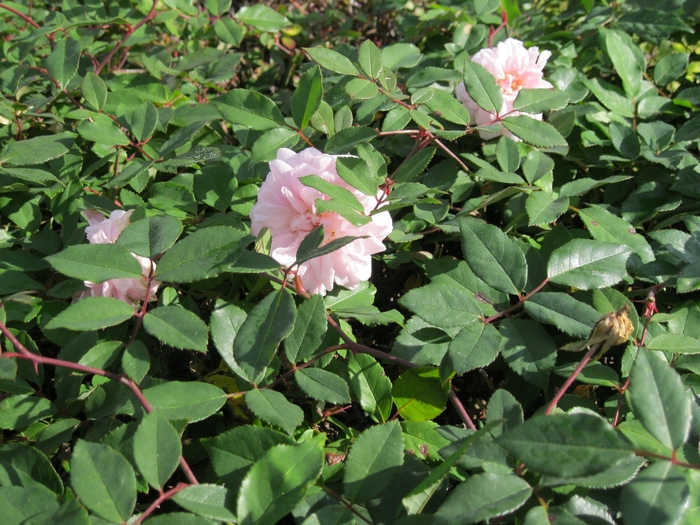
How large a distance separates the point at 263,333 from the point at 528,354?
502mm

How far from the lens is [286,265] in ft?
3.62

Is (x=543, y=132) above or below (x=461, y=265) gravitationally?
above

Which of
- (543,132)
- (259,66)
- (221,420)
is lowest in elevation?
(221,420)

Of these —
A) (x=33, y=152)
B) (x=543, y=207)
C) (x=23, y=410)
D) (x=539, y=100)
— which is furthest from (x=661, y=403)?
(x=33, y=152)

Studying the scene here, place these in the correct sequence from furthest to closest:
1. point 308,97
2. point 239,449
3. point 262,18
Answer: point 262,18 → point 308,97 → point 239,449

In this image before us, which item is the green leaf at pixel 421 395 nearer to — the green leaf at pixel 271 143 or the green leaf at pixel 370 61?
the green leaf at pixel 271 143

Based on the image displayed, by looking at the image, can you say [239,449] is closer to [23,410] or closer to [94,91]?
[23,410]

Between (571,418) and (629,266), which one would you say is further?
(629,266)

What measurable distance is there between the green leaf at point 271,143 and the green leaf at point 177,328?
450 millimetres

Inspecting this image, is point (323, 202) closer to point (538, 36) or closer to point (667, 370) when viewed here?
point (667, 370)

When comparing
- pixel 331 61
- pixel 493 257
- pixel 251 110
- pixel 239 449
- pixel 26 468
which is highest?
pixel 331 61

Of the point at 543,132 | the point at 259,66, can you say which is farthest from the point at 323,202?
the point at 259,66

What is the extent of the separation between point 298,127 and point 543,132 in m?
0.57

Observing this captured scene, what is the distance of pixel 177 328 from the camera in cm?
97
